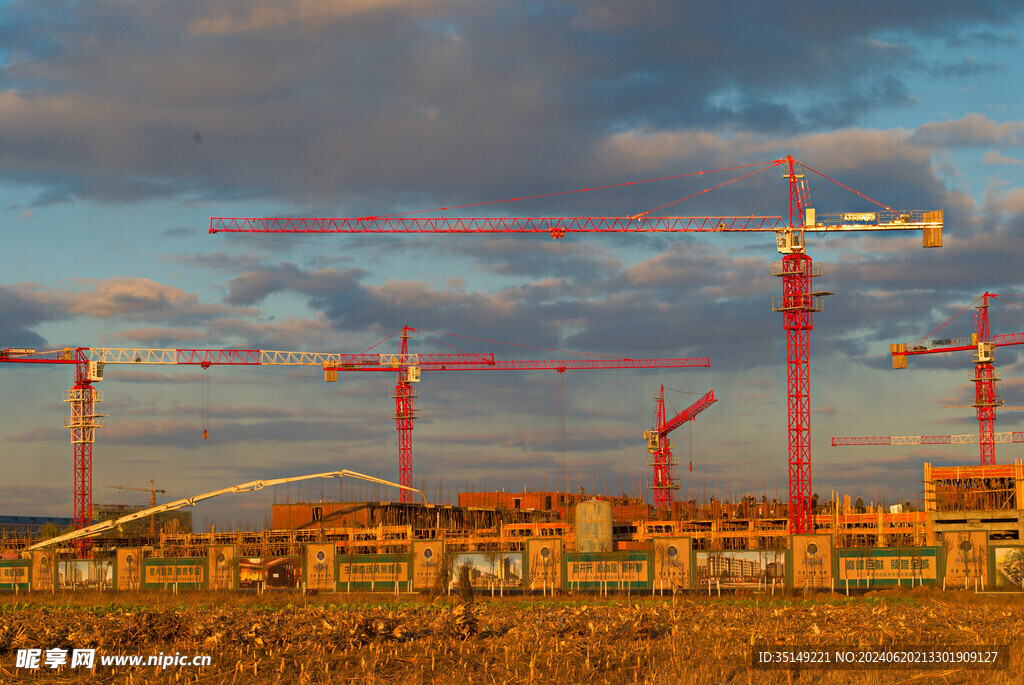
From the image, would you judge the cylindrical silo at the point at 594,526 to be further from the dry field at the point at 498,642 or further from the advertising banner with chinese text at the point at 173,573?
the dry field at the point at 498,642

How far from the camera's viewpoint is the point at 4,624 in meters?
25.4

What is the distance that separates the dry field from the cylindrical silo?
85.2ft

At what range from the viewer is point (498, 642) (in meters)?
24.6

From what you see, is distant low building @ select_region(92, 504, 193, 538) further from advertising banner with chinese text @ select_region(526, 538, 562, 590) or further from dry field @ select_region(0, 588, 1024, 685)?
dry field @ select_region(0, 588, 1024, 685)

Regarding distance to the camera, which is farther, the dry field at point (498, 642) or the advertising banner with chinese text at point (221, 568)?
the advertising banner with chinese text at point (221, 568)

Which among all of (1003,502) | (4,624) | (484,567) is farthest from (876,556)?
(4,624)

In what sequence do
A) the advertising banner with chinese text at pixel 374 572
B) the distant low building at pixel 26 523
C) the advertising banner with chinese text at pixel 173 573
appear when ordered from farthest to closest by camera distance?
the distant low building at pixel 26 523, the advertising banner with chinese text at pixel 173 573, the advertising banner with chinese text at pixel 374 572

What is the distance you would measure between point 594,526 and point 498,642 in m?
33.6

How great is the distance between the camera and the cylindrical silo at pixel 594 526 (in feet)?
189

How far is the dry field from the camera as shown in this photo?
21516 mm

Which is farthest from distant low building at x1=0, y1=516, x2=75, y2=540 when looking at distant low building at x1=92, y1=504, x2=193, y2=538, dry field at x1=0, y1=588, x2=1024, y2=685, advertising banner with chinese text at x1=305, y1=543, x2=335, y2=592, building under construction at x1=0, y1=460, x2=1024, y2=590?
dry field at x1=0, y1=588, x2=1024, y2=685

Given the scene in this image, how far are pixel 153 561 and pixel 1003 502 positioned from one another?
54.0 metres

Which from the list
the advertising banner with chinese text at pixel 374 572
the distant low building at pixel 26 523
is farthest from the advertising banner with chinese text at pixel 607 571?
the distant low building at pixel 26 523

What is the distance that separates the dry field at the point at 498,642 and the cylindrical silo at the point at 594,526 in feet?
85.2
